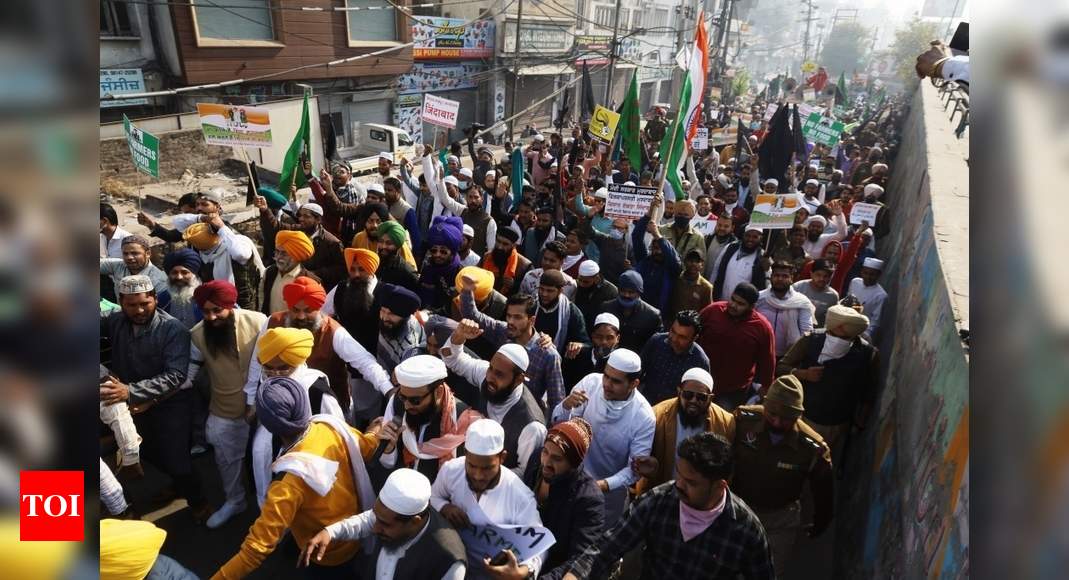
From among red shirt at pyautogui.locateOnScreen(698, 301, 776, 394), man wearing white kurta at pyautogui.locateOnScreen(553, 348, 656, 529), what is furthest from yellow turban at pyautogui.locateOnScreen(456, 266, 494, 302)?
red shirt at pyautogui.locateOnScreen(698, 301, 776, 394)

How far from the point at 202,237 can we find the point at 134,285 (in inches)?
59.0

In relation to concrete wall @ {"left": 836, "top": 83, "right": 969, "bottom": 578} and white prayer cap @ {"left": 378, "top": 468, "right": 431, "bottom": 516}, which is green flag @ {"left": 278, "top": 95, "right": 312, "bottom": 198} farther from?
concrete wall @ {"left": 836, "top": 83, "right": 969, "bottom": 578}

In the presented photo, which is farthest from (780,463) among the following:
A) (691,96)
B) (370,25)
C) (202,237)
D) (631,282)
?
(370,25)

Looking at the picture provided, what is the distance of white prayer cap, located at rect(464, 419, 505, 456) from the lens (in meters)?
2.68

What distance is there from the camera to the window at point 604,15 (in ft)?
104

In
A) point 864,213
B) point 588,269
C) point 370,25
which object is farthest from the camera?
point 370,25

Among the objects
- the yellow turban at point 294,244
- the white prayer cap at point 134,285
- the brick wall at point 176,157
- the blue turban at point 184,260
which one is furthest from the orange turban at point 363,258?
the brick wall at point 176,157

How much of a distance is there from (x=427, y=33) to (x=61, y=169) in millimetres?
22009

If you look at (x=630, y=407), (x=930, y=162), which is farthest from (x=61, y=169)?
(x=930, y=162)

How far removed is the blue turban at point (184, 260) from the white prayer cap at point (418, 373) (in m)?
2.55

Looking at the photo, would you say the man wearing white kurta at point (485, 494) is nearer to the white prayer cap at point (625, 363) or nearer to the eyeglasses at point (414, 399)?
the eyeglasses at point (414, 399)

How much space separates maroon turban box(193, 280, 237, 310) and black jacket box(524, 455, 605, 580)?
2339 millimetres

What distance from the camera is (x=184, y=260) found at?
4.67 metres

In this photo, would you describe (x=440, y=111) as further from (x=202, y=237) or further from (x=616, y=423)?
(x=616, y=423)
